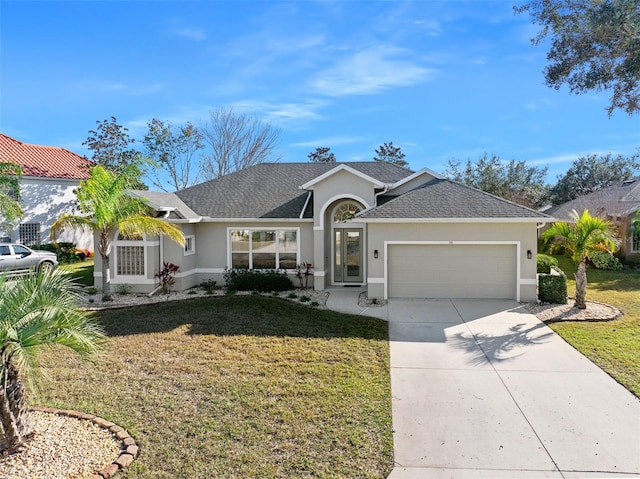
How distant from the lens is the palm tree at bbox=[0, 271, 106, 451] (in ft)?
14.7

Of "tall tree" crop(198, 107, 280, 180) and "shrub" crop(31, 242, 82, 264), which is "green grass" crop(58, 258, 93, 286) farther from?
"tall tree" crop(198, 107, 280, 180)

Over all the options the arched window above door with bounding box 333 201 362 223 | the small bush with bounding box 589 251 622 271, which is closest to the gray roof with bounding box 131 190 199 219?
the arched window above door with bounding box 333 201 362 223

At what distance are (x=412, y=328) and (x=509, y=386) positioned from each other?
381 centimetres

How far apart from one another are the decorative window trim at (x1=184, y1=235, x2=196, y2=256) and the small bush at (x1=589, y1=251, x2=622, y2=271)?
20.0 meters

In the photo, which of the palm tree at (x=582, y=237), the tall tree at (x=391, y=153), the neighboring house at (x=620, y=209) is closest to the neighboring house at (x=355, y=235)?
the palm tree at (x=582, y=237)

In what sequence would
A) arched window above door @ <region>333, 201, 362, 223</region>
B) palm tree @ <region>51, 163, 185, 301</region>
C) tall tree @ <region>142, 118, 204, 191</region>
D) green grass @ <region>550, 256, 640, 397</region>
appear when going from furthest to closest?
tall tree @ <region>142, 118, 204, 191</region> → arched window above door @ <region>333, 201, 362, 223</region> → palm tree @ <region>51, 163, 185, 301</region> → green grass @ <region>550, 256, 640, 397</region>

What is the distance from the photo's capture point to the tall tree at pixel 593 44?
11.0m

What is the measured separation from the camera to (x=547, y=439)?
5.46 meters

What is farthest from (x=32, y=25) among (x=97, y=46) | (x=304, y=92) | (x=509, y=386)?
(x=509, y=386)

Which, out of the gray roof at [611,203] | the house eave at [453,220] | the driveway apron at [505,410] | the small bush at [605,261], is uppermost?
the gray roof at [611,203]

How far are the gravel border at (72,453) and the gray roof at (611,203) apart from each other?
25.9 meters

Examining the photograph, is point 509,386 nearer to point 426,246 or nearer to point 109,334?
point 426,246

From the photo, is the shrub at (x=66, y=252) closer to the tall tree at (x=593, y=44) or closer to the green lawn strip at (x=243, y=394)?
the green lawn strip at (x=243, y=394)

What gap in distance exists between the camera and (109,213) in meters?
13.5
